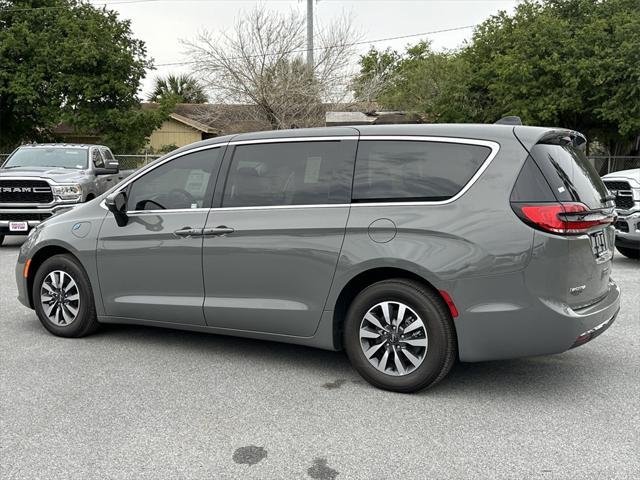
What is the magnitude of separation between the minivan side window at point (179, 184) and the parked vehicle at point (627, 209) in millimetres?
6841

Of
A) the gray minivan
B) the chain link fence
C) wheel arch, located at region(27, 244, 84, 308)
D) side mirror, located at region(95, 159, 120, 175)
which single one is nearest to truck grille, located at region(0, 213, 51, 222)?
side mirror, located at region(95, 159, 120, 175)

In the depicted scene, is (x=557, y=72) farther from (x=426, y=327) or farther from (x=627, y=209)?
(x=426, y=327)

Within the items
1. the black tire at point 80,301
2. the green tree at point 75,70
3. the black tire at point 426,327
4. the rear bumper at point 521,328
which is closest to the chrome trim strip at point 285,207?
the black tire at point 426,327

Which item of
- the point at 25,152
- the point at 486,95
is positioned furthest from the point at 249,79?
the point at 25,152

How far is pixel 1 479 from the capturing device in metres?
3.30

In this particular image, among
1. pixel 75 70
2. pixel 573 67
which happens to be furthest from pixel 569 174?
pixel 75 70

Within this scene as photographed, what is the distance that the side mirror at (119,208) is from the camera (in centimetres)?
546

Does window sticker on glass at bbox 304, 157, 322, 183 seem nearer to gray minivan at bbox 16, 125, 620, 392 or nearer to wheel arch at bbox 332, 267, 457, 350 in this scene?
gray minivan at bbox 16, 125, 620, 392

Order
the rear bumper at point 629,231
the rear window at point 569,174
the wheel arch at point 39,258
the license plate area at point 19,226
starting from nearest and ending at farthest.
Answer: the rear window at point 569,174 → the wheel arch at point 39,258 → the rear bumper at point 629,231 → the license plate area at point 19,226

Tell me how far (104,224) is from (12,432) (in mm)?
2171

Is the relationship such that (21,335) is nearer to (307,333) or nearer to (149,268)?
(149,268)

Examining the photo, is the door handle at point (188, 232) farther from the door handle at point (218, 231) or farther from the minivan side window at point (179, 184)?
the minivan side window at point (179, 184)

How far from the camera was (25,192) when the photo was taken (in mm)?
12086

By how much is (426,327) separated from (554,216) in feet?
3.48
